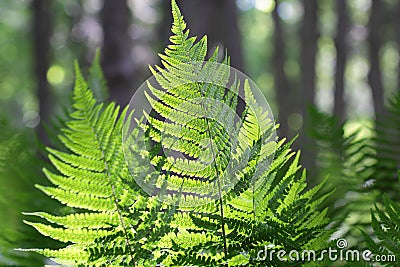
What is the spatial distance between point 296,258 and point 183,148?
256 millimetres

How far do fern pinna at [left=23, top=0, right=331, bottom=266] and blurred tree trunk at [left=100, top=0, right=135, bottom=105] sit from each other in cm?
323

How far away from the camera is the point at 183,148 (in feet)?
2.63

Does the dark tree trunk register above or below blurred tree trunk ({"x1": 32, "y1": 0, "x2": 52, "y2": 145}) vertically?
below

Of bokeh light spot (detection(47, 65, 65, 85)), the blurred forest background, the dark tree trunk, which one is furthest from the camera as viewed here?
bokeh light spot (detection(47, 65, 65, 85))

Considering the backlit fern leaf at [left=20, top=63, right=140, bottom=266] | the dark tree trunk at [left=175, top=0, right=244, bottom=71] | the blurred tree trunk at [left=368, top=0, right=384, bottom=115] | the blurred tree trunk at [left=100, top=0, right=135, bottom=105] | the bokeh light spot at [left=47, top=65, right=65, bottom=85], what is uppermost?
the bokeh light spot at [left=47, top=65, right=65, bottom=85]

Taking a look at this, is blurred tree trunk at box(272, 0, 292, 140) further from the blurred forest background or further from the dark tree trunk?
the dark tree trunk

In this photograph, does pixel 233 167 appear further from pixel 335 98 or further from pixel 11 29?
pixel 11 29

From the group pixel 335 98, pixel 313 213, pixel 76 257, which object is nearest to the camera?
pixel 76 257

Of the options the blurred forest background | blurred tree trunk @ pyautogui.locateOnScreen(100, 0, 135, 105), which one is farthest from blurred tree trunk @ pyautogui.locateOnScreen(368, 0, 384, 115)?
blurred tree trunk @ pyautogui.locateOnScreen(100, 0, 135, 105)

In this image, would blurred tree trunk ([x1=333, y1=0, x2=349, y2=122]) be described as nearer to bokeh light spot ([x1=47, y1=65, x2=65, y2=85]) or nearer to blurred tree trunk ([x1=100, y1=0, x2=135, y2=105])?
blurred tree trunk ([x1=100, y1=0, x2=135, y2=105])

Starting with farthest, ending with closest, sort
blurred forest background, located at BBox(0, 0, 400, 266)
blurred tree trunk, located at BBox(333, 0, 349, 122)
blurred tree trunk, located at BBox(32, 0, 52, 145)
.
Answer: blurred tree trunk, located at BBox(32, 0, 52, 145), blurred tree trunk, located at BBox(333, 0, 349, 122), blurred forest background, located at BBox(0, 0, 400, 266)

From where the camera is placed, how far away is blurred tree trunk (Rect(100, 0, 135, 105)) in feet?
14.2

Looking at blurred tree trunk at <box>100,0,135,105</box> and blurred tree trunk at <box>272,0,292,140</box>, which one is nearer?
blurred tree trunk at <box>100,0,135,105</box>

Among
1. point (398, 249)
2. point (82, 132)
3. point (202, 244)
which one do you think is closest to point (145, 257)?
point (202, 244)
